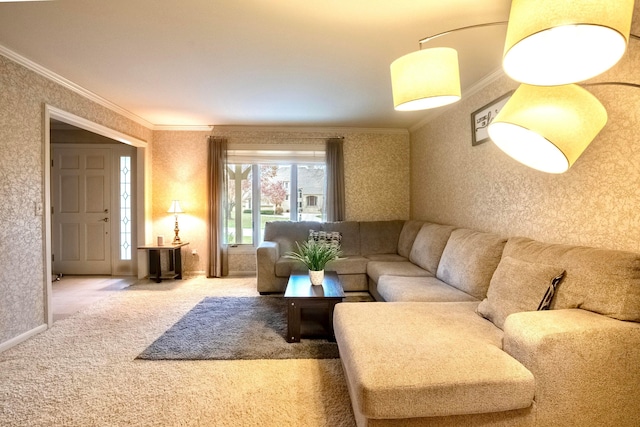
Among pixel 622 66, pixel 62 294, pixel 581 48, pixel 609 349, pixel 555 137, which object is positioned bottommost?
pixel 62 294

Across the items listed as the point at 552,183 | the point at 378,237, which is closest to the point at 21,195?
the point at 378,237

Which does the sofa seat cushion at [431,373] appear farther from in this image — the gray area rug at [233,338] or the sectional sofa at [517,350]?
the gray area rug at [233,338]

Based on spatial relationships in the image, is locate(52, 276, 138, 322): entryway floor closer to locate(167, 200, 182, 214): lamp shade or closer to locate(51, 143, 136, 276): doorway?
locate(51, 143, 136, 276): doorway

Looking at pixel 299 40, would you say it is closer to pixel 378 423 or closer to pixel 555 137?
pixel 555 137

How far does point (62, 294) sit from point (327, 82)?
13.6 feet

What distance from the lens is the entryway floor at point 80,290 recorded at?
130 inches

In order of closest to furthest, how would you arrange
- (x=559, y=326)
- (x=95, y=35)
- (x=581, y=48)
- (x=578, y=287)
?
(x=581, y=48), (x=559, y=326), (x=578, y=287), (x=95, y=35)

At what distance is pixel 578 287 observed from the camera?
1.52 metres

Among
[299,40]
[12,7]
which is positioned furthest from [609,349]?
[12,7]

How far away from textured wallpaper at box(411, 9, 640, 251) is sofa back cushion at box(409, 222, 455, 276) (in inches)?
10.7

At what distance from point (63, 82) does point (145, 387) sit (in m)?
2.92

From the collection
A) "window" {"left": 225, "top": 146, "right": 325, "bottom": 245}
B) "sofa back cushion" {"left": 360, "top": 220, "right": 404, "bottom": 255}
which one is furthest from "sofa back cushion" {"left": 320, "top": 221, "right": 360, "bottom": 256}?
"window" {"left": 225, "top": 146, "right": 325, "bottom": 245}

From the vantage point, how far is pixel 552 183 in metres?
2.08

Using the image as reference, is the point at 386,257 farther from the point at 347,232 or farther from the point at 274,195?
the point at 274,195
